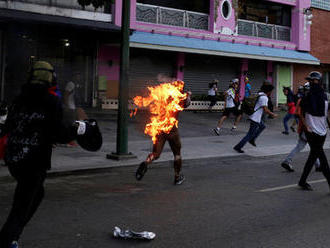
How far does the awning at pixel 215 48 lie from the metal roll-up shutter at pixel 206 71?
1.32 m

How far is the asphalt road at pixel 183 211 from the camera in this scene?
190 inches

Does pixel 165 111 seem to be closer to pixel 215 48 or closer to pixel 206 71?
pixel 215 48

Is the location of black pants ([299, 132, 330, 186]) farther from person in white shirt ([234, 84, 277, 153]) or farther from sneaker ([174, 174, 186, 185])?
person in white shirt ([234, 84, 277, 153])

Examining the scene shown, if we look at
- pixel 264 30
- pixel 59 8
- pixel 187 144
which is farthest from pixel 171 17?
pixel 187 144

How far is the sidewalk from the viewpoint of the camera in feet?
31.9

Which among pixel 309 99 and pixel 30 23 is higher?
pixel 30 23

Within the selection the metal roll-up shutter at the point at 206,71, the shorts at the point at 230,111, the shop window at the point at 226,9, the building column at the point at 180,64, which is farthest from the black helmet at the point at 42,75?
the shop window at the point at 226,9

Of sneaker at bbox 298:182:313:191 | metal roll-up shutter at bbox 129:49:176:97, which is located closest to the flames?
sneaker at bbox 298:182:313:191

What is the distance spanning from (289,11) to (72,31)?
1501 cm

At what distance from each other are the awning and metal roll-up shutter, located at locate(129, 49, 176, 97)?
50.6 inches

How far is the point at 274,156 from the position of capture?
1160 centimetres

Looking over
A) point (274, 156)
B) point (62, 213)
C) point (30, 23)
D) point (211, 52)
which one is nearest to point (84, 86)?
point (30, 23)

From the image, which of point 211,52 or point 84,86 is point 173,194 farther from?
point 211,52

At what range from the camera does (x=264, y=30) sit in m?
26.8
